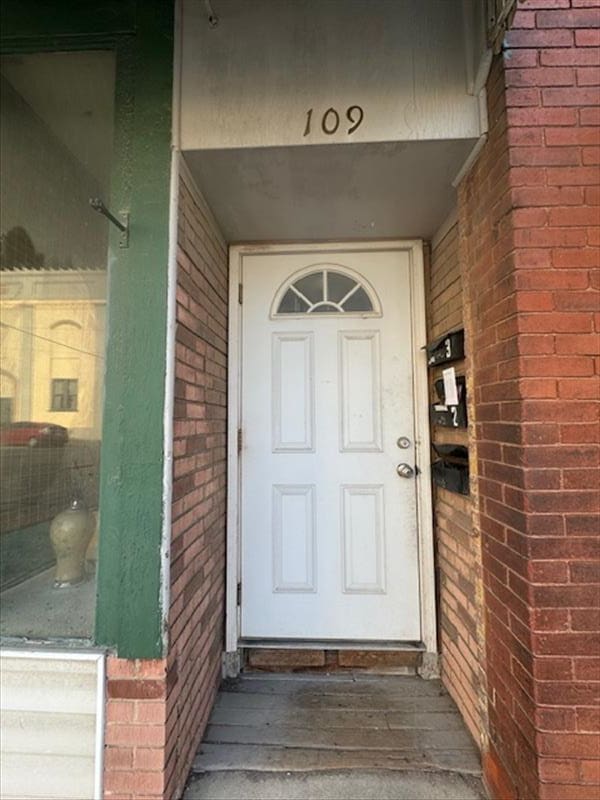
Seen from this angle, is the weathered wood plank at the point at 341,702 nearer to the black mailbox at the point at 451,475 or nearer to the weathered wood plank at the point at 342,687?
the weathered wood plank at the point at 342,687

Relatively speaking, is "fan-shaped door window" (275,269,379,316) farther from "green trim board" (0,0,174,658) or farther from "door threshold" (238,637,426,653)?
"door threshold" (238,637,426,653)

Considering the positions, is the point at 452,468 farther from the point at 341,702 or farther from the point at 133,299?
the point at 133,299

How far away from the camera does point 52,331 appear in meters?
1.47

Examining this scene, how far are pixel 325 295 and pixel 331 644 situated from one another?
5.84 ft

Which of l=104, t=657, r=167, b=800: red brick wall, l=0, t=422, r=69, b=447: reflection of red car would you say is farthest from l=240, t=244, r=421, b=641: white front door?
l=0, t=422, r=69, b=447: reflection of red car

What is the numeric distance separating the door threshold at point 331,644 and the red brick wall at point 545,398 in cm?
66

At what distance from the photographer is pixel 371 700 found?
6.14 feet

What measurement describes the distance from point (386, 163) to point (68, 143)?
118cm

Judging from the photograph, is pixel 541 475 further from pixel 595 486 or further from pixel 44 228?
pixel 44 228

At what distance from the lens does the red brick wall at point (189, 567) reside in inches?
50.5

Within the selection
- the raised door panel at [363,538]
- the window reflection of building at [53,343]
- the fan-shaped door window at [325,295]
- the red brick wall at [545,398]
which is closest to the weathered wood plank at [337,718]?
the red brick wall at [545,398]

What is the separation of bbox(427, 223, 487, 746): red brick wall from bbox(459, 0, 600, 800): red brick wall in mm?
181

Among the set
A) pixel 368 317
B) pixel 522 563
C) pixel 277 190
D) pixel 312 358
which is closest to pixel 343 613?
pixel 522 563

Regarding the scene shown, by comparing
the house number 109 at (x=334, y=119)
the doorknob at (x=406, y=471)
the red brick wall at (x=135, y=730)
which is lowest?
the red brick wall at (x=135, y=730)
